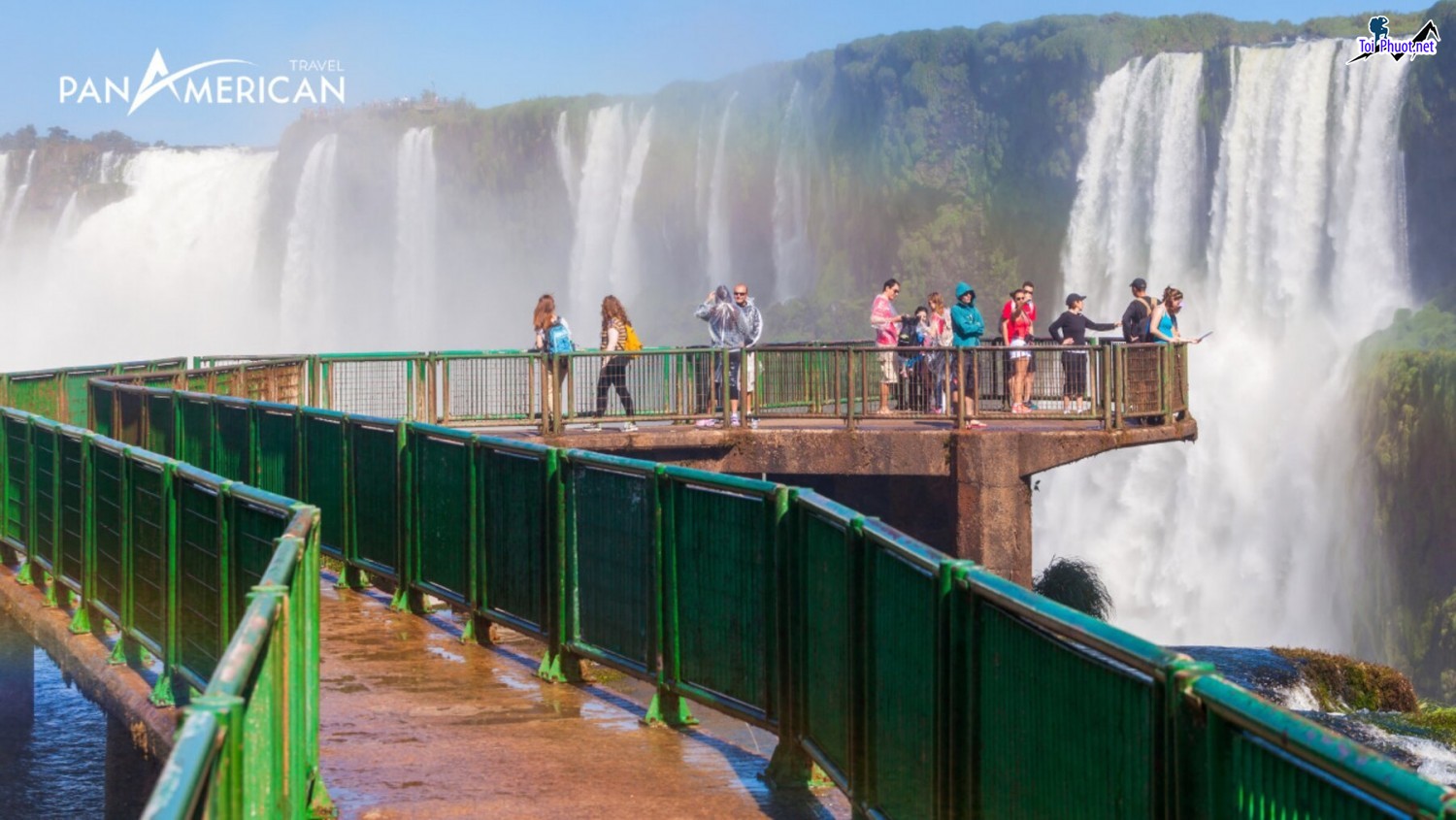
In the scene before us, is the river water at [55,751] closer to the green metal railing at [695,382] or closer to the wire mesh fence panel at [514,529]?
the wire mesh fence panel at [514,529]

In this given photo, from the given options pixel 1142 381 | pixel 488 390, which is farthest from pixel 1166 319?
pixel 488 390

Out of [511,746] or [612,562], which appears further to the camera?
[612,562]

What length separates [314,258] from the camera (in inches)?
3467

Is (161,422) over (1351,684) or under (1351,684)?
over

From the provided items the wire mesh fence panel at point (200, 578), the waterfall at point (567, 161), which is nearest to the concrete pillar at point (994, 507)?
the wire mesh fence panel at point (200, 578)

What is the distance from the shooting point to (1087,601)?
23.7 meters

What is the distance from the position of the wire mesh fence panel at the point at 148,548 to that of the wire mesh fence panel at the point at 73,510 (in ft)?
5.32

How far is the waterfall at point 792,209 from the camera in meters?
73.6

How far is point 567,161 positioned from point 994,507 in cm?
6154

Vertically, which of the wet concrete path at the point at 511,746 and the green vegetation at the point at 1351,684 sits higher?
the wet concrete path at the point at 511,746

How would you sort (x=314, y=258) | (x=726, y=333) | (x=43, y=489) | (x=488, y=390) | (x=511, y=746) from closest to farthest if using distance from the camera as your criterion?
(x=511, y=746) < (x=43, y=489) < (x=726, y=333) < (x=488, y=390) < (x=314, y=258)

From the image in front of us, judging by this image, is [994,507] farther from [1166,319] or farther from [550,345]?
[550,345]

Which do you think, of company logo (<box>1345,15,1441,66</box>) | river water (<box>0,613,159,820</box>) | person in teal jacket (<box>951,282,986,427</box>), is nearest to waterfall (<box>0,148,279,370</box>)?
company logo (<box>1345,15,1441,66</box>)

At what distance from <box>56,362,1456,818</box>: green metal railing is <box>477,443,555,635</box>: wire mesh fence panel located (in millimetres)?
18
